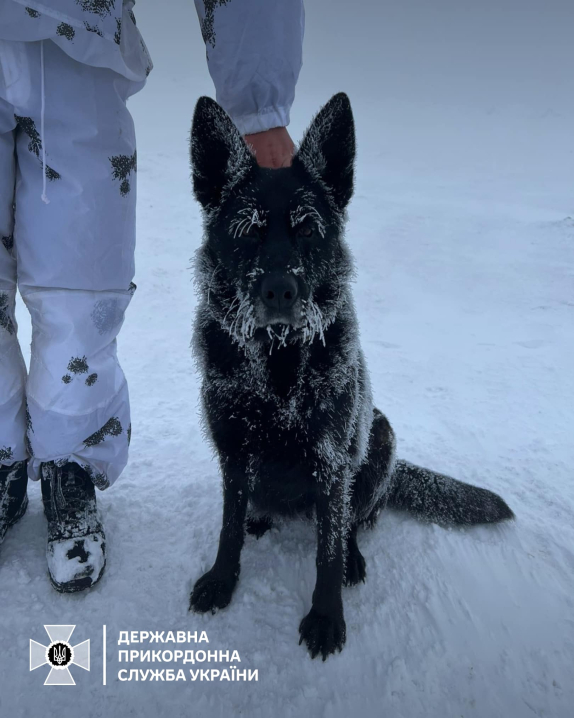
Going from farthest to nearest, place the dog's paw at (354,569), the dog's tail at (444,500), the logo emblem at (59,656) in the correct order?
the dog's tail at (444,500) → the dog's paw at (354,569) → the logo emblem at (59,656)

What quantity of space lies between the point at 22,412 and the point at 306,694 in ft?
4.55

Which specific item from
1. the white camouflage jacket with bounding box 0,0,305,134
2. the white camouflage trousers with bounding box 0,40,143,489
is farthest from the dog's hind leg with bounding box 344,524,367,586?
the white camouflage jacket with bounding box 0,0,305,134

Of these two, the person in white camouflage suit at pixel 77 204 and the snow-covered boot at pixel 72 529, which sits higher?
the person in white camouflage suit at pixel 77 204

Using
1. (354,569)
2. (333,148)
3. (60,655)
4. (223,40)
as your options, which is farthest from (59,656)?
(223,40)

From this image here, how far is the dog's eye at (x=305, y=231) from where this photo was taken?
62.6 inches

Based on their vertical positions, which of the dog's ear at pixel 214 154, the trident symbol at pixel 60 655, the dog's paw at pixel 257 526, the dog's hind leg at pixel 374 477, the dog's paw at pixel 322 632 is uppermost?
the dog's ear at pixel 214 154

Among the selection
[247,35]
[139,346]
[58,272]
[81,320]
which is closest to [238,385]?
[81,320]

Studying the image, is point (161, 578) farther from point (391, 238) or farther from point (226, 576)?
point (391, 238)

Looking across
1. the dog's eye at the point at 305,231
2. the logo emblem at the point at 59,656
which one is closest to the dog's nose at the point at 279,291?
the dog's eye at the point at 305,231

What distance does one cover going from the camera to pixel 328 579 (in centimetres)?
154

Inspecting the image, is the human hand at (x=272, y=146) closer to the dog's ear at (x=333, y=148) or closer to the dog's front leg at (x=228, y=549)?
the dog's ear at (x=333, y=148)

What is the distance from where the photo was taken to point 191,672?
1349 millimetres

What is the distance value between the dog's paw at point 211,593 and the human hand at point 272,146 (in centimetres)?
164

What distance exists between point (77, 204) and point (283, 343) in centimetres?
86
